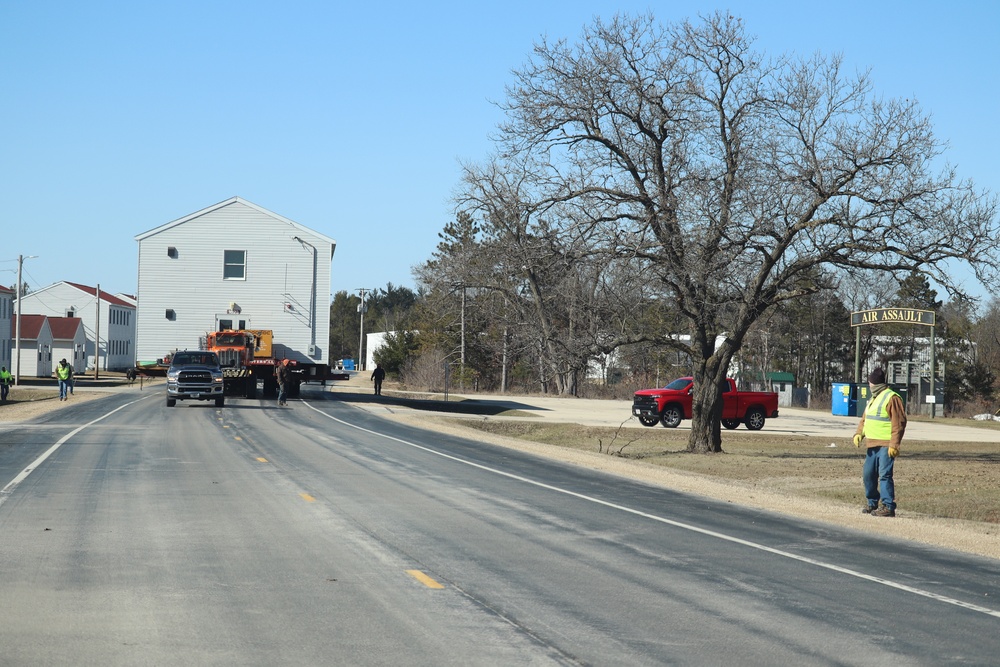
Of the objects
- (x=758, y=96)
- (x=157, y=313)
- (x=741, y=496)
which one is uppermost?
(x=758, y=96)

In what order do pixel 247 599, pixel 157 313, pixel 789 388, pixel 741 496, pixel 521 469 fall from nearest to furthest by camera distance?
pixel 247 599
pixel 741 496
pixel 521 469
pixel 157 313
pixel 789 388

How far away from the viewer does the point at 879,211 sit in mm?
25031

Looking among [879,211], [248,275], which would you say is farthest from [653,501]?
[248,275]

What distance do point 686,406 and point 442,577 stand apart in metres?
32.1

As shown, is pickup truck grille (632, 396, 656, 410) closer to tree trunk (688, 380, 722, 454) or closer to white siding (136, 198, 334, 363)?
tree trunk (688, 380, 722, 454)

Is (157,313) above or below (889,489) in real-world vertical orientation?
above

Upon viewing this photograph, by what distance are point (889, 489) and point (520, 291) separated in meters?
43.0

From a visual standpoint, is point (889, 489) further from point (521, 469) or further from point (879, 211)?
point (879, 211)

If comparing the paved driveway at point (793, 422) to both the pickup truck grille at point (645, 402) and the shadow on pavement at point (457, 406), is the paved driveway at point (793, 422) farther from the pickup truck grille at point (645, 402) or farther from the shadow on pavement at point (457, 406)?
the pickup truck grille at point (645, 402)

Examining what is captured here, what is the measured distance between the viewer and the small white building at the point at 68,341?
97.2 m

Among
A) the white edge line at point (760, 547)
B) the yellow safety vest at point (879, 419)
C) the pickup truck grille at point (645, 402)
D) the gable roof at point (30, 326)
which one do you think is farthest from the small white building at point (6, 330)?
the yellow safety vest at point (879, 419)

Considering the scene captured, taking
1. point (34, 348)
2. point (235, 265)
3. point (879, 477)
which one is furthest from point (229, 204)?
point (34, 348)

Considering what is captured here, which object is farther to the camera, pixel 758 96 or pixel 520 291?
pixel 520 291

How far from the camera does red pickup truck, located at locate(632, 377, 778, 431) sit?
133 ft
